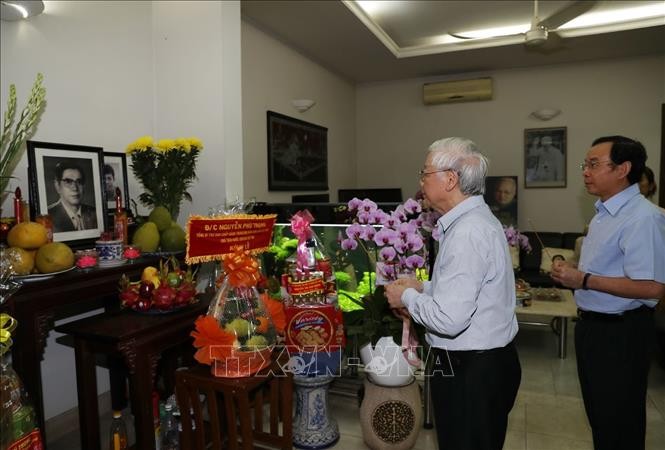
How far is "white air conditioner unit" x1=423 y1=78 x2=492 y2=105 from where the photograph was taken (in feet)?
18.8

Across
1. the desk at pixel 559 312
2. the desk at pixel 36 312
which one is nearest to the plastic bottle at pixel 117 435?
the desk at pixel 36 312

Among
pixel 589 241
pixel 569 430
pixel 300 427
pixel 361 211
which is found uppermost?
pixel 361 211

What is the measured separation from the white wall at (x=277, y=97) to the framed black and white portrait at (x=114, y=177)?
1.58 metres

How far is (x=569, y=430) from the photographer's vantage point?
2418mm

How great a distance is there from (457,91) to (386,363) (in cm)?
460

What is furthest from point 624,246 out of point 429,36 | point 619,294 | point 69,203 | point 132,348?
point 429,36

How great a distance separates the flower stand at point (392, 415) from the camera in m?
2.09

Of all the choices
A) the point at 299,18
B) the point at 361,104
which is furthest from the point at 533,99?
the point at 299,18

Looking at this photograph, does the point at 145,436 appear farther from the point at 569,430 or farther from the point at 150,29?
the point at 150,29

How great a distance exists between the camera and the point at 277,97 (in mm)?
4457

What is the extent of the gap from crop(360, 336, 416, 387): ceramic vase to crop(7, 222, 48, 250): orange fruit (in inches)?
53.9

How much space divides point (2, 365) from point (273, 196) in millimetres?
3364

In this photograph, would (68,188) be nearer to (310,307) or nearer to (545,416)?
(310,307)

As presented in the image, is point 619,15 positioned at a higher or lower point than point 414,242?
higher
